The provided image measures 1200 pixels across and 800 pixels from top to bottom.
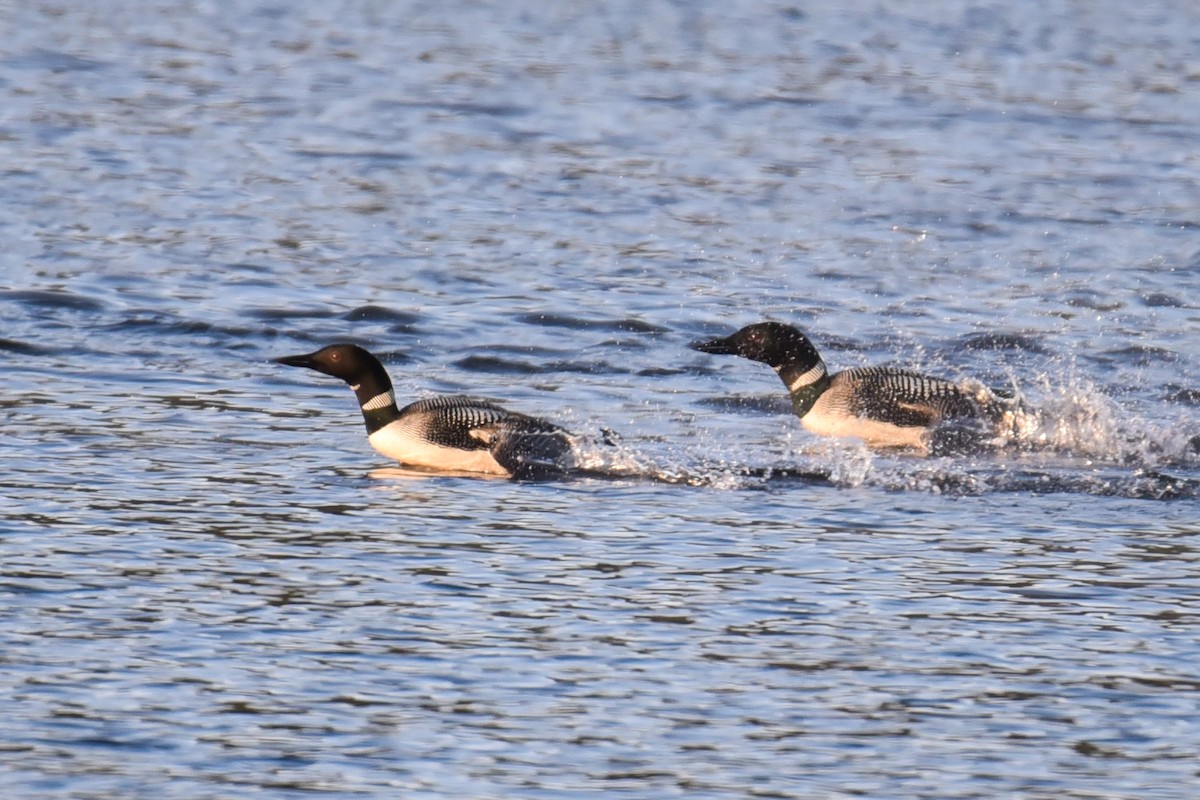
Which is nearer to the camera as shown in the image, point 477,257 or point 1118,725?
point 1118,725

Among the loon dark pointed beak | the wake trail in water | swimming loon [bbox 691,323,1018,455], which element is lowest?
the wake trail in water

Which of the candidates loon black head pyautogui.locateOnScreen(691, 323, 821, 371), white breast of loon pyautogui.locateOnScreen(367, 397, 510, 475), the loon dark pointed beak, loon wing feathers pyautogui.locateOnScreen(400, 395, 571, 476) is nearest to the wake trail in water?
loon wing feathers pyautogui.locateOnScreen(400, 395, 571, 476)

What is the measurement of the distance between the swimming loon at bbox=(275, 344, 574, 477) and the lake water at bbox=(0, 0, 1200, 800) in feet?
0.85

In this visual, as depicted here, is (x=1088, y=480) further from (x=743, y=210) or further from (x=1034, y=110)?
(x=1034, y=110)

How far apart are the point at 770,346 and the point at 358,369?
113 inches

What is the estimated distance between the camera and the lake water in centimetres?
807

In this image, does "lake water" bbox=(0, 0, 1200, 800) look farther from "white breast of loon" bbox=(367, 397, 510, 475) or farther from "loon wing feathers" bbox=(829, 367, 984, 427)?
"loon wing feathers" bbox=(829, 367, 984, 427)

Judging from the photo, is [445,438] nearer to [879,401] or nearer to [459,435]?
[459,435]

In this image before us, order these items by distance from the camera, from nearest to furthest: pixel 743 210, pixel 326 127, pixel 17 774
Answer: pixel 17 774 < pixel 743 210 < pixel 326 127

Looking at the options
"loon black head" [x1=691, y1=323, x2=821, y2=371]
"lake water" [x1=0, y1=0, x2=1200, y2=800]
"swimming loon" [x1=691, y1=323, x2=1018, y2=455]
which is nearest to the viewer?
"lake water" [x1=0, y1=0, x2=1200, y2=800]

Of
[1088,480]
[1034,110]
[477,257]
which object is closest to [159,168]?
[477,257]

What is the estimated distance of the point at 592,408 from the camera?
1464cm

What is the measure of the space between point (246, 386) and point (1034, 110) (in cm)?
1461

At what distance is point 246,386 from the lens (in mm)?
14922
